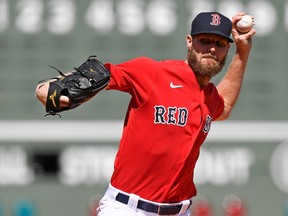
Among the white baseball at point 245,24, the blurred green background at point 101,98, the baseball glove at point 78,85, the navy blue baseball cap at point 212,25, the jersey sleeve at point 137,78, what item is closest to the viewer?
the baseball glove at point 78,85

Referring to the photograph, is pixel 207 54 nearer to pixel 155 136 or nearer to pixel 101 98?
pixel 155 136

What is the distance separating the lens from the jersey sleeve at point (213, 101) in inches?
218

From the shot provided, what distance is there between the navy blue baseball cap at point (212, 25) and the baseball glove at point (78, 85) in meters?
0.64

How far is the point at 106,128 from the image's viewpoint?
9.30m

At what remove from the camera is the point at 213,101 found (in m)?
5.61

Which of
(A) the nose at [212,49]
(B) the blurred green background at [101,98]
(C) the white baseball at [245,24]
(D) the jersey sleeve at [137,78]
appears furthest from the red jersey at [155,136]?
(B) the blurred green background at [101,98]

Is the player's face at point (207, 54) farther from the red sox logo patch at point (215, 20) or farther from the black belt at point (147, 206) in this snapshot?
the black belt at point (147, 206)

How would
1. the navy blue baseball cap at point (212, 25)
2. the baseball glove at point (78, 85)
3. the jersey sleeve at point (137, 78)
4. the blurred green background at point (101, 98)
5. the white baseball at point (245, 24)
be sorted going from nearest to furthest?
the baseball glove at point (78, 85)
the jersey sleeve at point (137, 78)
the navy blue baseball cap at point (212, 25)
the white baseball at point (245, 24)
the blurred green background at point (101, 98)

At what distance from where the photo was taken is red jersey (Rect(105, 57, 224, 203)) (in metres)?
5.31

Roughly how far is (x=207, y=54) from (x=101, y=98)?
12.9 ft

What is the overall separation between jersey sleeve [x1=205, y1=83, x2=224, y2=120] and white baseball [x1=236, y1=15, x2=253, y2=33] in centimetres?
38

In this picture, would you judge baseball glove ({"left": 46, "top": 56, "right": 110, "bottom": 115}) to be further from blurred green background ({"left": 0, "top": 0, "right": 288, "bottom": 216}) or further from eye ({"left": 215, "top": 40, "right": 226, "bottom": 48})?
blurred green background ({"left": 0, "top": 0, "right": 288, "bottom": 216})

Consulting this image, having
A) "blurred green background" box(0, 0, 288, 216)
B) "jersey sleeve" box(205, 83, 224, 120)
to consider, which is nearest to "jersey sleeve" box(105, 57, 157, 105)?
"jersey sleeve" box(205, 83, 224, 120)

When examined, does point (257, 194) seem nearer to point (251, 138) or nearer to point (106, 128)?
point (251, 138)
